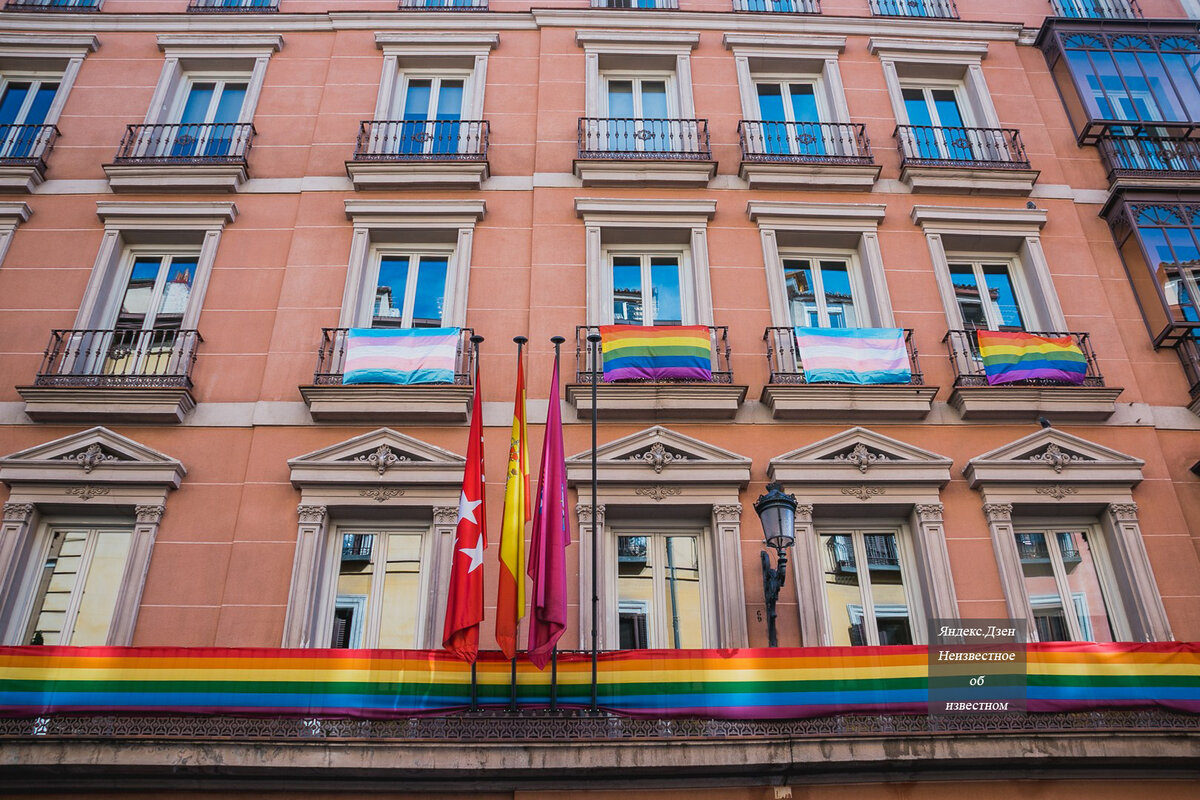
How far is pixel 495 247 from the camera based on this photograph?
13906 millimetres

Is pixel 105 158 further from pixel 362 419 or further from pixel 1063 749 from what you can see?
pixel 1063 749

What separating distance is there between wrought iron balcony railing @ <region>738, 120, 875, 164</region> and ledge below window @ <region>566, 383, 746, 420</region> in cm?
446

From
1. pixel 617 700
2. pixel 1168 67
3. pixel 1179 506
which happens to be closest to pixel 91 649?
pixel 617 700

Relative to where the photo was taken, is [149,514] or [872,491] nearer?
[149,514]

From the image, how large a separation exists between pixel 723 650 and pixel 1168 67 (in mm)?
13001

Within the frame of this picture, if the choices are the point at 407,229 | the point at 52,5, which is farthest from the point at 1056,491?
the point at 52,5

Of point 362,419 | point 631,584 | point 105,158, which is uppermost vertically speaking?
point 105,158

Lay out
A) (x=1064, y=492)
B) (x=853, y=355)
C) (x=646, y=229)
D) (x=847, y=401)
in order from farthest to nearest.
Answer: (x=646, y=229) < (x=853, y=355) < (x=847, y=401) < (x=1064, y=492)

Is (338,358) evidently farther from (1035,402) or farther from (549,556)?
(1035,402)

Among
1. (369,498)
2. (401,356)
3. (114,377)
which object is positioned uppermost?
(401,356)

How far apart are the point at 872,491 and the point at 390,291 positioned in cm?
748

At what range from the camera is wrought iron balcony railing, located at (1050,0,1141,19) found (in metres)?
17.0

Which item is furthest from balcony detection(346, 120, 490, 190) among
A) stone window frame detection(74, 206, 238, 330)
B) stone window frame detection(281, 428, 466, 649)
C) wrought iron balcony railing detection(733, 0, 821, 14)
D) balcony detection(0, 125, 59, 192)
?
wrought iron balcony railing detection(733, 0, 821, 14)

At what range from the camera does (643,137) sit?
594 inches
